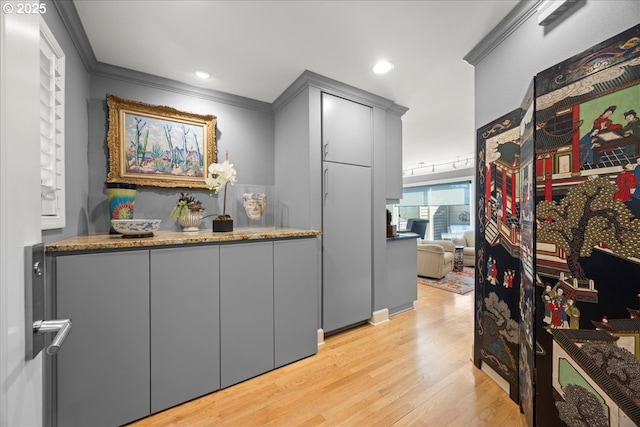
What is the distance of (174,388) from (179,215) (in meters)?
1.22

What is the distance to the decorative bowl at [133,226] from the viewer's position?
1498 mm

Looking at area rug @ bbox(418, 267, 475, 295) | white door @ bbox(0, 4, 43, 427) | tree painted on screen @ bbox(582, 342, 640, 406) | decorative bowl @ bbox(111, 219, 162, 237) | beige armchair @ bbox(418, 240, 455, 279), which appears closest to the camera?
white door @ bbox(0, 4, 43, 427)

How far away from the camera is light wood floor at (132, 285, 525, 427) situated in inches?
56.9

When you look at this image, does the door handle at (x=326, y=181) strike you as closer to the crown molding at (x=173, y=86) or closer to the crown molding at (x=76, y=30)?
the crown molding at (x=173, y=86)

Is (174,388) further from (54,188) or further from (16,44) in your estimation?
(16,44)

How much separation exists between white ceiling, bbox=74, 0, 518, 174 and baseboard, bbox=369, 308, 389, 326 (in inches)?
93.7

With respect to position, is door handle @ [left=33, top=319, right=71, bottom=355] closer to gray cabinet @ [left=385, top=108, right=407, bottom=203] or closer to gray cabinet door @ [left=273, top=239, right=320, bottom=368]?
gray cabinet door @ [left=273, top=239, right=320, bottom=368]

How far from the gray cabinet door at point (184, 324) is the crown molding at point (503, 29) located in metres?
2.44

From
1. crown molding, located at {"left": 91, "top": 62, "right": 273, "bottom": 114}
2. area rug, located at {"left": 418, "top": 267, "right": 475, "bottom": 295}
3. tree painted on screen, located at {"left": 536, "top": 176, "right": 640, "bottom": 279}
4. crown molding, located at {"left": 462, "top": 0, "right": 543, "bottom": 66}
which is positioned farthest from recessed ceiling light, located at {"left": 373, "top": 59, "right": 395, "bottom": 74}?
area rug, located at {"left": 418, "top": 267, "right": 475, "bottom": 295}

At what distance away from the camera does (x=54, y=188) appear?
4.37 ft

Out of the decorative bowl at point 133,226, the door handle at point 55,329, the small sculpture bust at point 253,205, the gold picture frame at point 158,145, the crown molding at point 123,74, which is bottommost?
the door handle at point 55,329

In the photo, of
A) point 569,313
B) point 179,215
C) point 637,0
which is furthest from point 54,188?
point 637,0

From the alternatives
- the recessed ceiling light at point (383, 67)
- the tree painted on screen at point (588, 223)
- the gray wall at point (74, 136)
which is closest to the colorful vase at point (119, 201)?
the gray wall at point (74, 136)

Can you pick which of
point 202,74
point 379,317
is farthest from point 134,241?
point 379,317
